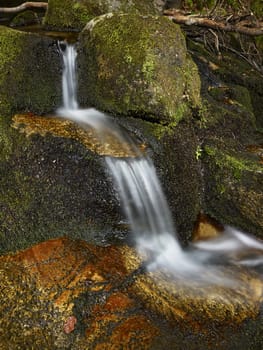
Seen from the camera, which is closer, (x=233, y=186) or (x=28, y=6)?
(x=233, y=186)

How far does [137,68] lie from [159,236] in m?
2.00

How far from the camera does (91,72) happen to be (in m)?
4.50

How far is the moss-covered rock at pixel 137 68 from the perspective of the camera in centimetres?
416

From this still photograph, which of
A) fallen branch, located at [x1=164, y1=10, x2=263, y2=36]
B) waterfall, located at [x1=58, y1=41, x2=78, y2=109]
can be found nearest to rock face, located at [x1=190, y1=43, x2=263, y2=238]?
fallen branch, located at [x1=164, y1=10, x2=263, y2=36]

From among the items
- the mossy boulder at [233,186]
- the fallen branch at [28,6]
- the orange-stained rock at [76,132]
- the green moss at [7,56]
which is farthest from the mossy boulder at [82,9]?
the mossy boulder at [233,186]

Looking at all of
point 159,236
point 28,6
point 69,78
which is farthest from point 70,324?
point 28,6

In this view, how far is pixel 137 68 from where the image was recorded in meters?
4.15

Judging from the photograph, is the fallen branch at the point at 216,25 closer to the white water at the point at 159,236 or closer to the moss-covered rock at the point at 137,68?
the moss-covered rock at the point at 137,68

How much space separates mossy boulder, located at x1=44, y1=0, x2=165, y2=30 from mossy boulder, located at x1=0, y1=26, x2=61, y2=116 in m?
1.98

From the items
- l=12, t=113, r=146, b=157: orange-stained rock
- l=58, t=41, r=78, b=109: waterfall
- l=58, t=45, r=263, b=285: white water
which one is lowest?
l=58, t=45, r=263, b=285: white water

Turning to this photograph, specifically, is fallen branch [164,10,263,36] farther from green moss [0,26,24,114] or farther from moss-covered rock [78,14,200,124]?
green moss [0,26,24,114]

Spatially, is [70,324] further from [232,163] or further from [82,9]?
[82,9]

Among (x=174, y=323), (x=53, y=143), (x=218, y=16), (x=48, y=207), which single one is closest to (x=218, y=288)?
(x=174, y=323)

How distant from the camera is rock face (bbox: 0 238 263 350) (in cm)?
268
